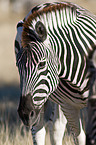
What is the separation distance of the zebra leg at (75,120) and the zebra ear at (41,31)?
101 cm

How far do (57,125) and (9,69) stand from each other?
13.5 metres

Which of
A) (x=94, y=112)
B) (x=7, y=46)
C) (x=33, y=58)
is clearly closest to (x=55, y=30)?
(x=33, y=58)

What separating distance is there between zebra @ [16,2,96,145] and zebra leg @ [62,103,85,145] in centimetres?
11

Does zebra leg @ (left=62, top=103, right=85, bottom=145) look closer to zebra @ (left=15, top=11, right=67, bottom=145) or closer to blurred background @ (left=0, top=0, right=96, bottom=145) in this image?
zebra @ (left=15, top=11, right=67, bottom=145)

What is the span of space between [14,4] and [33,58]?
97.4ft

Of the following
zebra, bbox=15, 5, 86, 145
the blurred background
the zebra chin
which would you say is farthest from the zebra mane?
the blurred background

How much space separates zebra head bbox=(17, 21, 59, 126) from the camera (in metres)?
2.83

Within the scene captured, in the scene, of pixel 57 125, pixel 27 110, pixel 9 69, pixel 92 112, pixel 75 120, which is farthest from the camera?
pixel 9 69

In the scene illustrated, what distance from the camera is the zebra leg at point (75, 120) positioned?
384cm

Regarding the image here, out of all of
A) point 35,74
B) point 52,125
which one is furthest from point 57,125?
point 35,74

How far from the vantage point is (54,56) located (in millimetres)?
3152

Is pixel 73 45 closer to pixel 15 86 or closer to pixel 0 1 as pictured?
pixel 15 86

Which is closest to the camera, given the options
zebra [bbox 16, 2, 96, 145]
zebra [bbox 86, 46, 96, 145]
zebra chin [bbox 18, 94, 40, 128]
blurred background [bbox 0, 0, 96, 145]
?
zebra [bbox 86, 46, 96, 145]

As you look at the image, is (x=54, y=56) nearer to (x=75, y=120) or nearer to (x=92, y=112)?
(x=75, y=120)
